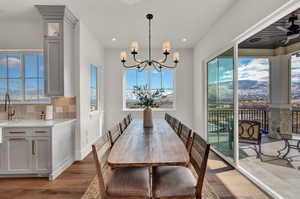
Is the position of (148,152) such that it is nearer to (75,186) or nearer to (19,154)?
(75,186)

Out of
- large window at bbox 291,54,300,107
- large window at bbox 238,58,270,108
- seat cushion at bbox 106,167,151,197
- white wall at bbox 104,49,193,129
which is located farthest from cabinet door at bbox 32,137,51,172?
large window at bbox 291,54,300,107

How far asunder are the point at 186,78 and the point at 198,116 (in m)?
1.27

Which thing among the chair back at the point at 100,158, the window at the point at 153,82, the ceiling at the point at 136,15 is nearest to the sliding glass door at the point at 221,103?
the ceiling at the point at 136,15

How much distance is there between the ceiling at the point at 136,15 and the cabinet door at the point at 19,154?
222cm

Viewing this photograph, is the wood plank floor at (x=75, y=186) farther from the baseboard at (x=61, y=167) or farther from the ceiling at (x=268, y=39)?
the ceiling at (x=268, y=39)

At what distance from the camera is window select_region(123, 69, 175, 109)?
5.84m

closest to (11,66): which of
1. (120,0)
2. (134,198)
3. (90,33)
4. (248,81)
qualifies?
(90,33)

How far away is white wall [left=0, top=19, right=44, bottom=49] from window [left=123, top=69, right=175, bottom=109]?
2689mm

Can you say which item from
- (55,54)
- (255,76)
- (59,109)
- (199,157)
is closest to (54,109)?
(59,109)

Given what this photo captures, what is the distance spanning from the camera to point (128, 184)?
5.26ft

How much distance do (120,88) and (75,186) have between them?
3.51 meters

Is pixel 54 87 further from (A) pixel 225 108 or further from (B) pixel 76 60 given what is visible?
(A) pixel 225 108

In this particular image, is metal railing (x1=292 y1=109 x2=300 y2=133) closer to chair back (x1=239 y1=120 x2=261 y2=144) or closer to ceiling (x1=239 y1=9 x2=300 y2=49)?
ceiling (x1=239 y1=9 x2=300 y2=49)

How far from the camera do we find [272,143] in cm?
511
